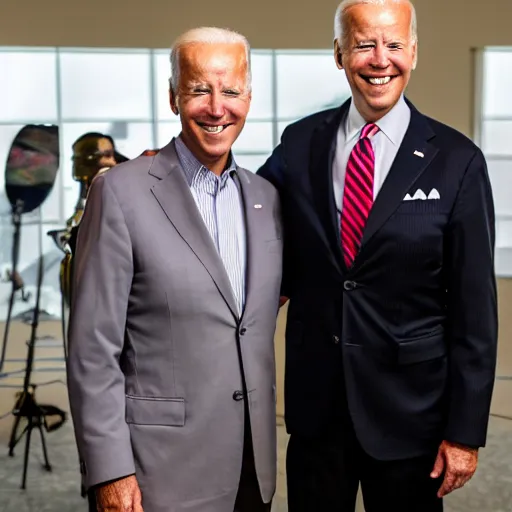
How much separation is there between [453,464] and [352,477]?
0.76ft

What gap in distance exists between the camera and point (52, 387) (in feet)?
11.6

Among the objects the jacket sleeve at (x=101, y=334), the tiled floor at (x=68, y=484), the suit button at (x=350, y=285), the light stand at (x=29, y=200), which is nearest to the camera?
the jacket sleeve at (x=101, y=334)

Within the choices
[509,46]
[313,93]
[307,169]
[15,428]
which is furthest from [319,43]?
[15,428]

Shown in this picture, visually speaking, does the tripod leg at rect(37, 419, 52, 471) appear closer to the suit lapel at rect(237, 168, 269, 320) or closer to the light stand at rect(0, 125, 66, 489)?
the light stand at rect(0, 125, 66, 489)

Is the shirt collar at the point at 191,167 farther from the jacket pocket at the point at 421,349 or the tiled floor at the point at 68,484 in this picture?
the tiled floor at the point at 68,484

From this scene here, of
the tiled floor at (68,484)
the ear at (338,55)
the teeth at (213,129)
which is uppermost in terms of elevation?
the ear at (338,55)

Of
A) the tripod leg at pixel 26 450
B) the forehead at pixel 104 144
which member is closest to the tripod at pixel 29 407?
the tripod leg at pixel 26 450

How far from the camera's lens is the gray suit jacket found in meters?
1.51

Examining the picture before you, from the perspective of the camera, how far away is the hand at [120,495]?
1535 millimetres

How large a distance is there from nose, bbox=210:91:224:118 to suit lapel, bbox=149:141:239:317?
141 millimetres

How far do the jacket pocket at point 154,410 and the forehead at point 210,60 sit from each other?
62 centimetres

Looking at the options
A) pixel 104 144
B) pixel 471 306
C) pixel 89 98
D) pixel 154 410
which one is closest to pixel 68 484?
pixel 104 144

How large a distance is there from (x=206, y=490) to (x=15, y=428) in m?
2.17

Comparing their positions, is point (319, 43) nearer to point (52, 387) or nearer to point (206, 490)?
point (52, 387)
